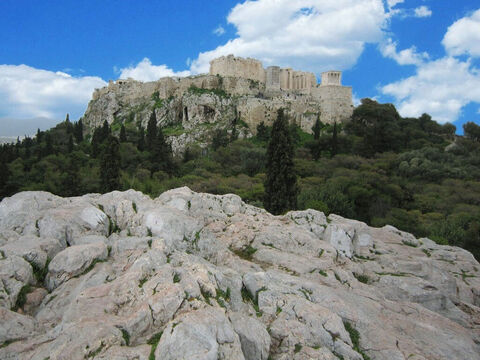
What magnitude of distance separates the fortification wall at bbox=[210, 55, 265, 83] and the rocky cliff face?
73827 millimetres

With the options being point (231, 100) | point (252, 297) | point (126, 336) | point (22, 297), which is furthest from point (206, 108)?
point (126, 336)

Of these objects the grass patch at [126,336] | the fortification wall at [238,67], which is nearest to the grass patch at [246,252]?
the grass patch at [126,336]

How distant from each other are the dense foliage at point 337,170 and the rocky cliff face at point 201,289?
13.2 metres

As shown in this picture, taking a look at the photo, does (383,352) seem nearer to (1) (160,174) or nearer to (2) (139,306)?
(2) (139,306)

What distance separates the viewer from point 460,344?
963 cm

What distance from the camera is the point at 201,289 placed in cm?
812

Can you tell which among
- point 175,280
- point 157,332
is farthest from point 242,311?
point 157,332

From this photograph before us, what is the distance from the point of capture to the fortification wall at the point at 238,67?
84188 mm

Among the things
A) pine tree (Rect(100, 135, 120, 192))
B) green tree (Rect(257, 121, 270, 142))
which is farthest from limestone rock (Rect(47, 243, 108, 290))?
green tree (Rect(257, 121, 270, 142))

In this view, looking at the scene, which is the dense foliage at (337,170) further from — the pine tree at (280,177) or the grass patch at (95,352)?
the grass patch at (95,352)

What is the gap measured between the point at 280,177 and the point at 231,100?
56.2 m

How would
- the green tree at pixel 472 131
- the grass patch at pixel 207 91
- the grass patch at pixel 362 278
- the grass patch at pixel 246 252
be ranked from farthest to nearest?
the grass patch at pixel 207 91 → the green tree at pixel 472 131 → the grass patch at pixel 362 278 → the grass patch at pixel 246 252

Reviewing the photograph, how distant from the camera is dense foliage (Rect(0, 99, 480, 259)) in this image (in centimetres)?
3300

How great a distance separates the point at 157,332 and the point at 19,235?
5.44 m
